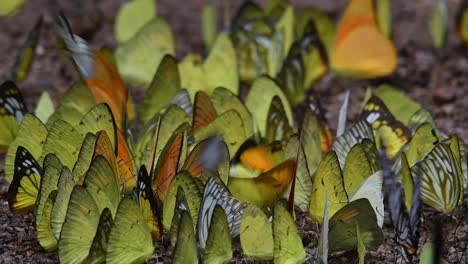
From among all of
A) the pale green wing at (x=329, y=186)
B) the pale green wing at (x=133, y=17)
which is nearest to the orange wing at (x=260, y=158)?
the pale green wing at (x=329, y=186)

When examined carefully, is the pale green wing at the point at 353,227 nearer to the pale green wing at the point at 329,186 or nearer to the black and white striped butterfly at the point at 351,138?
the pale green wing at the point at 329,186

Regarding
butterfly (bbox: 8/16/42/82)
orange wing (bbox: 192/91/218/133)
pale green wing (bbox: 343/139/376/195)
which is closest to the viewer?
pale green wing (bbox: 343/139/376/195)

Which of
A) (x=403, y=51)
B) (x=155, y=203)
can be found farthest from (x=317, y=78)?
(x=155, y=203)

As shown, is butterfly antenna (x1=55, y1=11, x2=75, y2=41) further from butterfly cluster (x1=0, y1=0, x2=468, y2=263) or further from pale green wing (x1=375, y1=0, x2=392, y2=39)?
pale green wing (x1=375, y1=0, x2=392, y2=39)

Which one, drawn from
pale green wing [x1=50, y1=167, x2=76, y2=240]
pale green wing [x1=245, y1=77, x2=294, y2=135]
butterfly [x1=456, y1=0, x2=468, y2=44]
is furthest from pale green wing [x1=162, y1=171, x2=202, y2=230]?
butterfly [x1=456, y1=0, x2=468, y2=44]

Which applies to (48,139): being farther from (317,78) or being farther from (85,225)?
(317,78)

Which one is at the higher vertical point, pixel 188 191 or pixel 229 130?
pixel 229 130

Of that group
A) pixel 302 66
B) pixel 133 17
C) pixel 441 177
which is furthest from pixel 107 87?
pixel 441 177

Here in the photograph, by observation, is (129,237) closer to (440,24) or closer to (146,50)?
(146,50)

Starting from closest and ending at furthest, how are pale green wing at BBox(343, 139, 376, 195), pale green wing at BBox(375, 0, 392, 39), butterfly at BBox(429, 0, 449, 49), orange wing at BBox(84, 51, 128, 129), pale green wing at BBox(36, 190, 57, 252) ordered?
pale green wing at BBox(36, 190, 57, 252) → pale green wing at BBox(343, 139, 376, 195) → orange wing at BBox(84, 51, 128, 129) → butterfly at BBox(429, 0, 449, 49) → pale green wing at BBox(375, 0, 392, 39)
